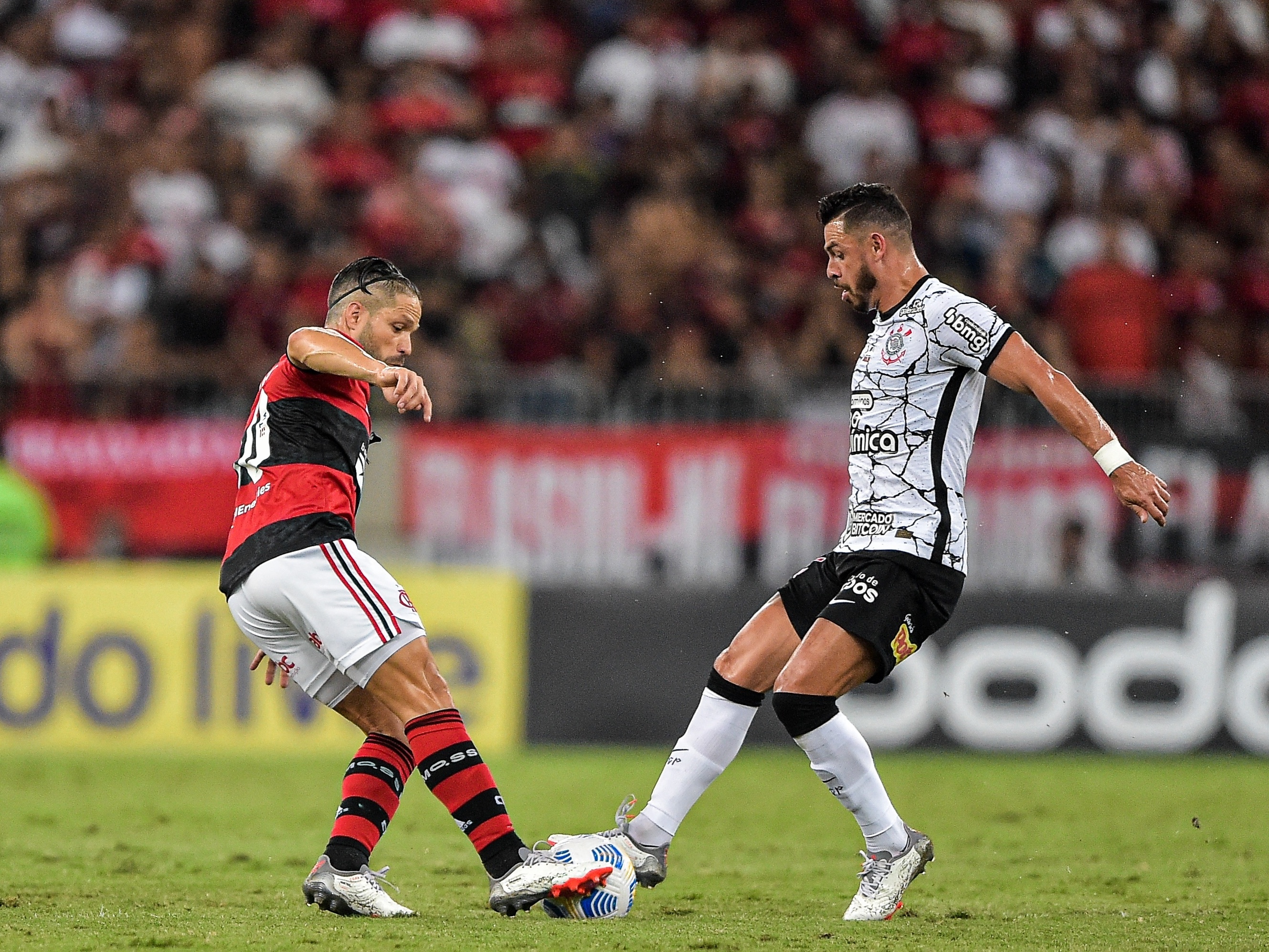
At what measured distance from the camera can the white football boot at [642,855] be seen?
6781 mm

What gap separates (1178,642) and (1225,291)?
5.06 metres

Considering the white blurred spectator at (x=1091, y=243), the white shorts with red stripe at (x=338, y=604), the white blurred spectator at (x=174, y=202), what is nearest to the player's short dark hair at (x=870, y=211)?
the white shorts with red stripe at (x=338, y=604)

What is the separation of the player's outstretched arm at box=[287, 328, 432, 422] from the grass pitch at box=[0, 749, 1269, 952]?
1.73m

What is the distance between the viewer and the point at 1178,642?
1202 centimetres

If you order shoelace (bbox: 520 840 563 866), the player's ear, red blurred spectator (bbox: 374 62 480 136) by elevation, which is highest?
red blurred spectator (bbox: 374 62 480 136)

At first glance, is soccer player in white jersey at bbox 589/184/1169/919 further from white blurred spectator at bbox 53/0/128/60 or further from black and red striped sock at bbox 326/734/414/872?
white blurred spectator at bbox 53/0/128/60

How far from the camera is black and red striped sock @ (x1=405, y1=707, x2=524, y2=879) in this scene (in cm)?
631

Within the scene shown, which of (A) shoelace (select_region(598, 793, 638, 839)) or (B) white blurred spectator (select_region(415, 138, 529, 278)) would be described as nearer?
(A) shoelace (select_region(598, 793, 638, 839))

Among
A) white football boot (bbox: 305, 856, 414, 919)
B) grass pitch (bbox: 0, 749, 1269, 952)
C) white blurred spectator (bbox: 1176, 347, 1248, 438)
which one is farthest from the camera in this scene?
white blurred spectator (bbox: 1176, 347, 1248, 438)

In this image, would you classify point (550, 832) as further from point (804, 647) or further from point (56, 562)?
point (56, 562)

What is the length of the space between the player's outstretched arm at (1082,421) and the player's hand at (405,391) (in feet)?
6.60

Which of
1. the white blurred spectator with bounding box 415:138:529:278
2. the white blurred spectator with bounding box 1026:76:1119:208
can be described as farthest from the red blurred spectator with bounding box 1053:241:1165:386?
the white blurred spectator with bounding box 415:138:529:278

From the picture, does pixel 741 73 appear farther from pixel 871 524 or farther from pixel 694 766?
pixel 694 766

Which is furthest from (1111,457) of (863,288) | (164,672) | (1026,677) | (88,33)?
(88,33)
